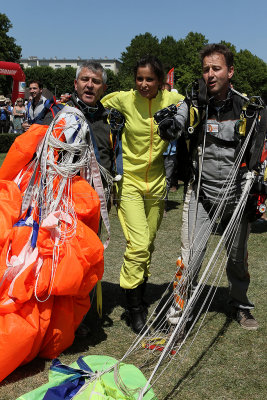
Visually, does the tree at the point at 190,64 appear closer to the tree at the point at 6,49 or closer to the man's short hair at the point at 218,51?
the tree at the point at 6,49

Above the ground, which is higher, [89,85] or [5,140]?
[89,85]

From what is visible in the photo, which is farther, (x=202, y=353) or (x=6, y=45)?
(x=6, y=45)

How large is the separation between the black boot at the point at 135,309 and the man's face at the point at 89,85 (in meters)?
1.41

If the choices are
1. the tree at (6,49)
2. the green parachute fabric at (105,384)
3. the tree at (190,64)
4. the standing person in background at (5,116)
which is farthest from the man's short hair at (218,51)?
the tree at (6,49)

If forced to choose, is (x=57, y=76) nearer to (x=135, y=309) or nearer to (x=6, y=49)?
(x=6, y=49)

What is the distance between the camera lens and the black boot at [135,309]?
3.29 metres

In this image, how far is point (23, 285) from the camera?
2521 mm

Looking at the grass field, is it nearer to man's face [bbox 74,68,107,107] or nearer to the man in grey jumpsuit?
the man in grey jumpsuit

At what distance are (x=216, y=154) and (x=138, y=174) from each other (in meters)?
0.61

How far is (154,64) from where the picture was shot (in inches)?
126

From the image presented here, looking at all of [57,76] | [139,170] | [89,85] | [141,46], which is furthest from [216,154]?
[57,76]

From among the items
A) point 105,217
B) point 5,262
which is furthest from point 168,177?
point 5,262

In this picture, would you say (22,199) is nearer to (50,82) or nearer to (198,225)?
(198,225)

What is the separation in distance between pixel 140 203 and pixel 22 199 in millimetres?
901
